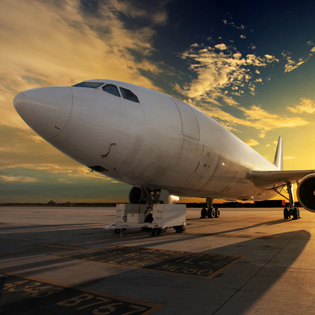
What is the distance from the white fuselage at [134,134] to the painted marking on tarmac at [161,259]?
256 centimetres

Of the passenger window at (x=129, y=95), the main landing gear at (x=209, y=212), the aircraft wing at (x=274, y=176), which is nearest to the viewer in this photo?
the passenger window at (x=129, y=95)

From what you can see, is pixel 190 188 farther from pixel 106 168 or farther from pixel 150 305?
pixel 150 305

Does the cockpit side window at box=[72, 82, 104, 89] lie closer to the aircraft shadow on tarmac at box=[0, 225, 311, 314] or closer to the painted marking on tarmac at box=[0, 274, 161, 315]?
the aircraft shadow on tarmac at box=[0, 225, 311, 314]

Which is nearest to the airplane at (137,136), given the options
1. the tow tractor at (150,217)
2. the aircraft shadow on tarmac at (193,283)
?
the tow tractor at (150,217)

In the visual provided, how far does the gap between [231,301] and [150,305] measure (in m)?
1.06

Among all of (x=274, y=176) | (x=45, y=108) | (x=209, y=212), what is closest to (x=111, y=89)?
(x=45, y=108)

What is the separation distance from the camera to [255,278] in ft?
15.5

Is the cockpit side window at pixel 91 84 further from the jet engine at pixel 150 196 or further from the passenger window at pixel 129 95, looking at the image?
the jet engine at pixel 150 196

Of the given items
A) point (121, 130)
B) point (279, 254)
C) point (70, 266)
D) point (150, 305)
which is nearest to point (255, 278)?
point (150, 305)

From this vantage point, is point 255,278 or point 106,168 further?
point 106,168

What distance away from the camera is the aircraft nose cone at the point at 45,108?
6.88 m

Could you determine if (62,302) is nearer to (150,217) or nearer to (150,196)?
(150,196)

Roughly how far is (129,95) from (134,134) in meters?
1.39

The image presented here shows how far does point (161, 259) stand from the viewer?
6254 mm
